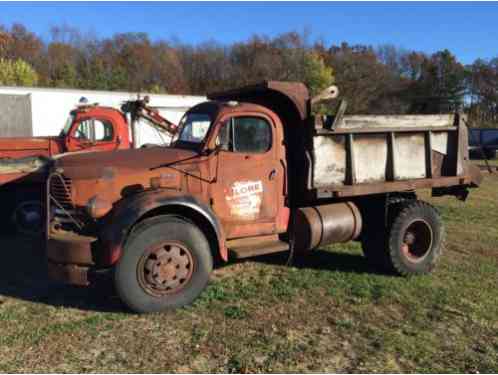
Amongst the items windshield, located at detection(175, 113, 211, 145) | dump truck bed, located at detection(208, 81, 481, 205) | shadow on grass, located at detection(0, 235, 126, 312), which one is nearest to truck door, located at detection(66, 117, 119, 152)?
shadow on grass, located at detection(0, 235, 126, 312)

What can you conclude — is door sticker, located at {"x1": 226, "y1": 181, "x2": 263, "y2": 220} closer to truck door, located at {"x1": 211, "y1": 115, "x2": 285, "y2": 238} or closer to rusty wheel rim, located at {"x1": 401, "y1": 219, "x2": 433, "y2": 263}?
truck door, located at {"x1": 211, "y1": 115, "x2": 285, "y2": 238}

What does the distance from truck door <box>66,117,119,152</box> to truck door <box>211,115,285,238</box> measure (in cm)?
457

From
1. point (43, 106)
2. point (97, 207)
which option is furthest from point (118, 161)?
point (43, 106)

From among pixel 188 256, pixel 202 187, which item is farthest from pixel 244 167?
pixel 188 256

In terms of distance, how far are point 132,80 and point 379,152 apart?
43611 millimetres

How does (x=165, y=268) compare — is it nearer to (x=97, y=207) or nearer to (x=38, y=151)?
(x=97, y=207)

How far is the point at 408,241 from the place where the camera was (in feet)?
21.1

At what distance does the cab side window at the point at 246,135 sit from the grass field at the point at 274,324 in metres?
1.64

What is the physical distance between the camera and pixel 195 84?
50.7 m

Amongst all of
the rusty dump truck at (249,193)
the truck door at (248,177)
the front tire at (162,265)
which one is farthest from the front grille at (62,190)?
the truck door at (248,177)

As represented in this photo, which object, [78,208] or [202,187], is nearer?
[78,208]

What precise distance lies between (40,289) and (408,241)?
467 cm

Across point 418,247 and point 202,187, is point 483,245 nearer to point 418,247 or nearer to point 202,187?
point 418,247

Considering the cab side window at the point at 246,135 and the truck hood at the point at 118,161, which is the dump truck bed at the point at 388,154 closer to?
the cab side window at the point at 246,135
